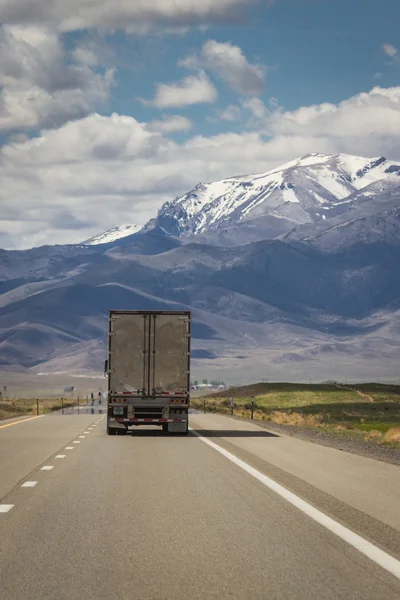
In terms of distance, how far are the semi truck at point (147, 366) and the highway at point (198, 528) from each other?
9.25 meters

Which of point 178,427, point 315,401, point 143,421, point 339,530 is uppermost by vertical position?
point 315,401

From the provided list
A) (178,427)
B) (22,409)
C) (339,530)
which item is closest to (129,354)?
(178,427)

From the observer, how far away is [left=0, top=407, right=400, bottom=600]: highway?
895 cm

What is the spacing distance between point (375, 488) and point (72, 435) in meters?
18.5

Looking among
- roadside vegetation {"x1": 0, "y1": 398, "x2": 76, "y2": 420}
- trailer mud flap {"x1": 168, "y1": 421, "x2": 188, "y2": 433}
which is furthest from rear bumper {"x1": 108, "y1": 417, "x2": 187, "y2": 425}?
roadside vegetation {"x1": 0, "y1": 398, "x2": 76, "y2": 420}

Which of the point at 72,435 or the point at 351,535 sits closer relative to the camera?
the point at 351,535

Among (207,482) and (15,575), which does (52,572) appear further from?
(207,482)

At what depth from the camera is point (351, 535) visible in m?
11.7

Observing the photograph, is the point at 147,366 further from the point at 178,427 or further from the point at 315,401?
the point at 315,401

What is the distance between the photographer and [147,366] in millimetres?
32406

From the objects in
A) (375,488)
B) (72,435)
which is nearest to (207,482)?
(375,488)

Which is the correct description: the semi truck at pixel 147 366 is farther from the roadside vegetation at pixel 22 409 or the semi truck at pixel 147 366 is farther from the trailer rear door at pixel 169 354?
the roadside vegetation at pixel 22 409

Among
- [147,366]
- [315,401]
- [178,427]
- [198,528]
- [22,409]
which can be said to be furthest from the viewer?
[315,401]

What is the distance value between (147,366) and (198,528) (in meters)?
20.2
